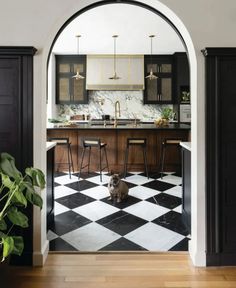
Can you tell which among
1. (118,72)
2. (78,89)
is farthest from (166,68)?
(78,89)

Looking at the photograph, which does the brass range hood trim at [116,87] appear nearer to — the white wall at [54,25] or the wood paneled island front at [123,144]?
the wood paneled island front at [123,144]

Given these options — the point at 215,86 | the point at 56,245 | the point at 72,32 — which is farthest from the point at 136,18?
the point at 56,245

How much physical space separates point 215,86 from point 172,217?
1835 mm

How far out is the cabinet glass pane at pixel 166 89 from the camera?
8.30 metres

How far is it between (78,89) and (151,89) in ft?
7.03

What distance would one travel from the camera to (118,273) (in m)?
2.25

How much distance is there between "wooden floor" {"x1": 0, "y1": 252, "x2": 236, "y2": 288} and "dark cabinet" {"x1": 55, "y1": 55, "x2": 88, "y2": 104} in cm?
638

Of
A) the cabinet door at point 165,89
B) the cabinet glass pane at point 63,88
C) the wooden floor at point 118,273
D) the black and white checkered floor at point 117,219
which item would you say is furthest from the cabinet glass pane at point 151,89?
the wooden floor at point 118,273

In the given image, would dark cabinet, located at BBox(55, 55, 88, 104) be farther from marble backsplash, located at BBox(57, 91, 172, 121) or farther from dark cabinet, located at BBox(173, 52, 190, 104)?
dark cabinet, located at BBox(173, 52, 190, 104)

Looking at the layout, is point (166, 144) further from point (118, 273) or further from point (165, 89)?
point (118, 273)

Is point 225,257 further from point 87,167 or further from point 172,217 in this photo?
point 87,167

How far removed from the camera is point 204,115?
7.74ft

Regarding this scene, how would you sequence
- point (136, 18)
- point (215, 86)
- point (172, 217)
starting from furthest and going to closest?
1. point (136, 18)
2. point (172, 217)
3. point (215, 86)

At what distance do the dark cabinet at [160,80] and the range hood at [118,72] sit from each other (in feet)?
0.68
